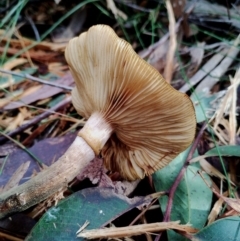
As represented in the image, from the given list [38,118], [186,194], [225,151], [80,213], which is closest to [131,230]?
[80,213]

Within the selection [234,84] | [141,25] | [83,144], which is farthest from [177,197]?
[141,25]

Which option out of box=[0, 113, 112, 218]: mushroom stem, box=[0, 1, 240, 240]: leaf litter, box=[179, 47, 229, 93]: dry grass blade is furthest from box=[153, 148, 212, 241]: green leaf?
box=[179, 47, 229, 93]: dry grass blade

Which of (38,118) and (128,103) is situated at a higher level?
(128,103)

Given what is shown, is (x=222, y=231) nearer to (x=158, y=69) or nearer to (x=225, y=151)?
(x=225, y=151)

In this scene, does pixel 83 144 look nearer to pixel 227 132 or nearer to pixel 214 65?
pixel 227 132

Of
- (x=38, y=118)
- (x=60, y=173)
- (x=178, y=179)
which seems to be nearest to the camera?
(x=60, y=173)

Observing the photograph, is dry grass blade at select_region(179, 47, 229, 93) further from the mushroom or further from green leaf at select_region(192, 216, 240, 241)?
green leaf at select_region(192, 216, 240, 241)
